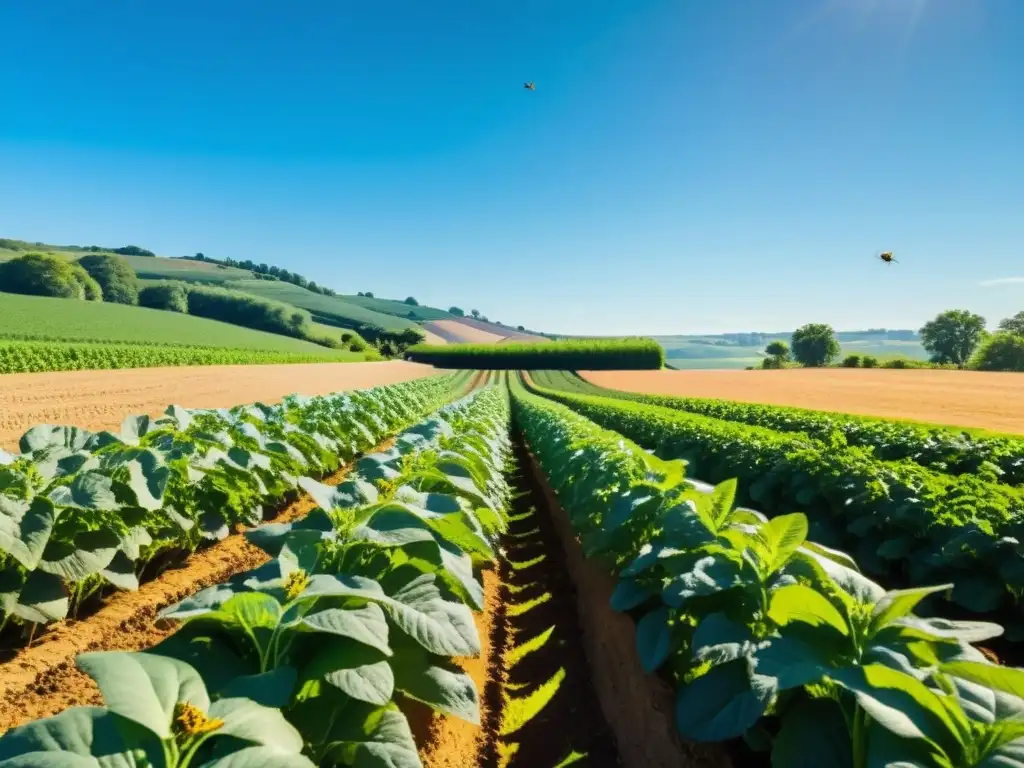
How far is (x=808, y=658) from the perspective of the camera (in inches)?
59.8

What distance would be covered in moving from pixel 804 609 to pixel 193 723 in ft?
5.50

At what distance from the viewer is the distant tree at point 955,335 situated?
3388 inches

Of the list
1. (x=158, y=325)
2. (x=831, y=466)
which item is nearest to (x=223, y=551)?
(x=831, y=466)

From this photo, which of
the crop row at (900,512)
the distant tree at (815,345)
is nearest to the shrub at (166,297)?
the crop row at (900,512)

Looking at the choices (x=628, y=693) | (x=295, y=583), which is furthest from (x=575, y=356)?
(x=295, y=583)

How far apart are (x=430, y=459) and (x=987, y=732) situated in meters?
3.29

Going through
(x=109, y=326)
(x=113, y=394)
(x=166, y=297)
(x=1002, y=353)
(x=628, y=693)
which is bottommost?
(x=113, y=394)

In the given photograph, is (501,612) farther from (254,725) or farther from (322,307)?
(322,307)

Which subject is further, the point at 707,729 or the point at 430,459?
the point at 430,459

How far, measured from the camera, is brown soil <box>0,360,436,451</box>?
14716mm

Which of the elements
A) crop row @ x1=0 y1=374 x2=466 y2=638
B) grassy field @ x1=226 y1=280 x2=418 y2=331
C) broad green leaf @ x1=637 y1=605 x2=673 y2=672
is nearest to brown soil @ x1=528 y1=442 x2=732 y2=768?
broad green leaf @ x1=637 y1=605 x2=673 y2=672

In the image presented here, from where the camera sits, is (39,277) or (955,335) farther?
(955,335)

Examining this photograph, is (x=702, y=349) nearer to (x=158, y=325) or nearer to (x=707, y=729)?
(x=158, y=325)

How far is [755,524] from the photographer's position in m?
2.74
